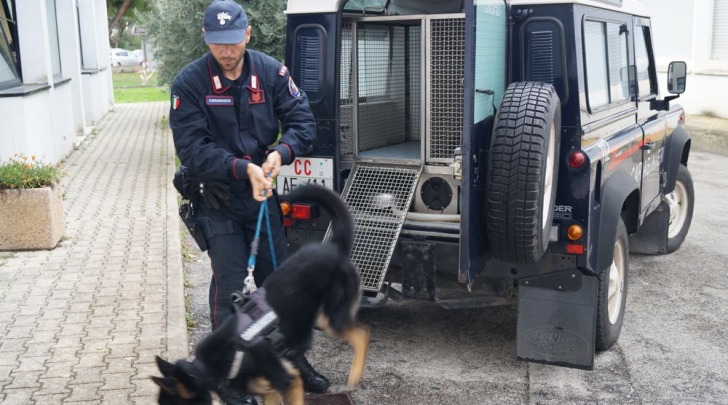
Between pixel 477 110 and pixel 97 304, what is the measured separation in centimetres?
325

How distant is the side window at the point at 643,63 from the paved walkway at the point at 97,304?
378 cm

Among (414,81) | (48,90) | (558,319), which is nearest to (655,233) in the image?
(414,81)

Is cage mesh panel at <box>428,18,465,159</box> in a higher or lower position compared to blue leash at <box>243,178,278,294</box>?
higher

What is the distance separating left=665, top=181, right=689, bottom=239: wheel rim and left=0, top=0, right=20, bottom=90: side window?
8.06m

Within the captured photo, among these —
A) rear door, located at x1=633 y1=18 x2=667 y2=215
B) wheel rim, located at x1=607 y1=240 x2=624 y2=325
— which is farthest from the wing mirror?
wheel rim, located at x1=607 y1=240 x2=624 y2=325

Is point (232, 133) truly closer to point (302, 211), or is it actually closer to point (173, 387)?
point (302, 211)

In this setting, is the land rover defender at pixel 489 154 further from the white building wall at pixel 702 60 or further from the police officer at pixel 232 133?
the white building wall at pixel 702 60

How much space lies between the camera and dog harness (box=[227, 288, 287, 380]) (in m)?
3.20

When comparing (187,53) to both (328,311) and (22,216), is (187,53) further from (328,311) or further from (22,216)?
(328,311)

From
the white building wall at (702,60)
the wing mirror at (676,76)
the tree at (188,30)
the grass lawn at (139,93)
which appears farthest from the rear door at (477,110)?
the grass lawn at (139,93)

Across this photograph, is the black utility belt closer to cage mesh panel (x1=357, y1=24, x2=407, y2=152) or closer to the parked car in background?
cage mesh panel (x1=357, y1=24, x2=407, y2=152)

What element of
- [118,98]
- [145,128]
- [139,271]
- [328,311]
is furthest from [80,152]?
[118,98]

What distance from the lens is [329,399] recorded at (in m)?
4.38

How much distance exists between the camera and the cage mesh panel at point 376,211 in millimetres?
4688
